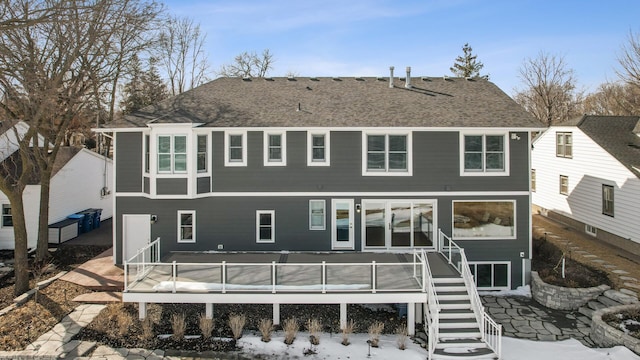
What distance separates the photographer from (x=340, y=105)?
16.8 meters

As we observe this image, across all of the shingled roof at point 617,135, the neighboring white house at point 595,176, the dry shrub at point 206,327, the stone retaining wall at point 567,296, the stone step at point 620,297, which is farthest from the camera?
the shingled roof at point 617,135

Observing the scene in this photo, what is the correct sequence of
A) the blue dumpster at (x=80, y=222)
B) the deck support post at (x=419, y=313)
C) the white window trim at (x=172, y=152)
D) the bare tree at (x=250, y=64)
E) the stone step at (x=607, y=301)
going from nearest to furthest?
the deck support post at (x=419, y=313) < the stone step at (x=607, y=301) < the white window trim at (x=172, y=152) < the blue dumpster at (x=80, y=222) < the bare tree at (x=250, y=64)

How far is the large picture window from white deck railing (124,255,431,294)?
361 centimetres

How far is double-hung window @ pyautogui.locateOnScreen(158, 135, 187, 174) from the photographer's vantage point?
15070mm

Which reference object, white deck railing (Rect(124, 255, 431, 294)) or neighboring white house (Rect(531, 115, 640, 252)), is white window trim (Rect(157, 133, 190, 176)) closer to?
white deck railing (Rect(124, 255, 431, 294))

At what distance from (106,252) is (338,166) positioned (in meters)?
10.8

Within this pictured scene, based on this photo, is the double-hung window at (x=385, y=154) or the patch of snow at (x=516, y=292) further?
the double-hung window at (x=385, y=154)

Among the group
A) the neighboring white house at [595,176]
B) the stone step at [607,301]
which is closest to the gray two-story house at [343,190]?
the stone step at [607,301]

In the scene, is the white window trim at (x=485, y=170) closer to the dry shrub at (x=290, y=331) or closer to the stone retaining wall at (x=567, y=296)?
the stone retaining wall at (x=567, y=296)

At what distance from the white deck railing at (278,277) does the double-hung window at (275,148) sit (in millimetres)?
4294

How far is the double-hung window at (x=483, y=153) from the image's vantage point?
15625 millimetres

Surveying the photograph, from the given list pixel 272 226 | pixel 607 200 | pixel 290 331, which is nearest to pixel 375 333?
pixel 290 331

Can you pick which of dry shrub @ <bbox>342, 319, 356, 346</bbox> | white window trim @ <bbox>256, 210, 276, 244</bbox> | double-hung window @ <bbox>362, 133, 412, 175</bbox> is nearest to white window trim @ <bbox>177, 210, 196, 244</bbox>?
white window trim @ <bbox>256, 210, 276, 244</bbox>

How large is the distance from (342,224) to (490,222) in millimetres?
5465
